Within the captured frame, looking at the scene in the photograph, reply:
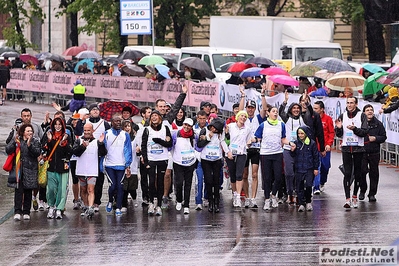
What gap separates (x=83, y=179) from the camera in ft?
53.0

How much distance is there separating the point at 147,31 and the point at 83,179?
2234 centimetres

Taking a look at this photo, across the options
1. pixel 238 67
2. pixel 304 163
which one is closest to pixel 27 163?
pixel 304 163

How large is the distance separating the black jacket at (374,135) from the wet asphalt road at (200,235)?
86cm

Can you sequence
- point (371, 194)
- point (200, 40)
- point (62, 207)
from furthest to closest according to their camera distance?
point (200, 40)
point (371, 194)
point (62, 207)

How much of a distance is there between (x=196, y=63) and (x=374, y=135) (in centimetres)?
1553


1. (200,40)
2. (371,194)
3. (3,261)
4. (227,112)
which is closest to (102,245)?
(3,261)

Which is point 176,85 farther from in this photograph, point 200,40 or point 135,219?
point 200,40

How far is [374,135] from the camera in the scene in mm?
17078

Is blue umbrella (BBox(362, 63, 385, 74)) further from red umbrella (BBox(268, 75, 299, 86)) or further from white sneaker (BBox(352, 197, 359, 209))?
white sneaker (BBox(352, 197, 359, 209))

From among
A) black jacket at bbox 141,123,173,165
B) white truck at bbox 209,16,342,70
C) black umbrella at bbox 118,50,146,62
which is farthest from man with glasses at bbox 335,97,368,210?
black umbrella at bbox 118,50,146,62

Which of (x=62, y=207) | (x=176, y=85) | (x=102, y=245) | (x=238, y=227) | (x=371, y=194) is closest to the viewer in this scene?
(x=102, y=245)

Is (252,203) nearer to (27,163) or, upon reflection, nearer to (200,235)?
(200,235)

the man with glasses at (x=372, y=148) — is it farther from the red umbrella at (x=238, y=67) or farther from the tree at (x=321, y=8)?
the tree at (x=321, y=8)

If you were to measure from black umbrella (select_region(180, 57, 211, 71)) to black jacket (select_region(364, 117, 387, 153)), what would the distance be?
50.1 ft
